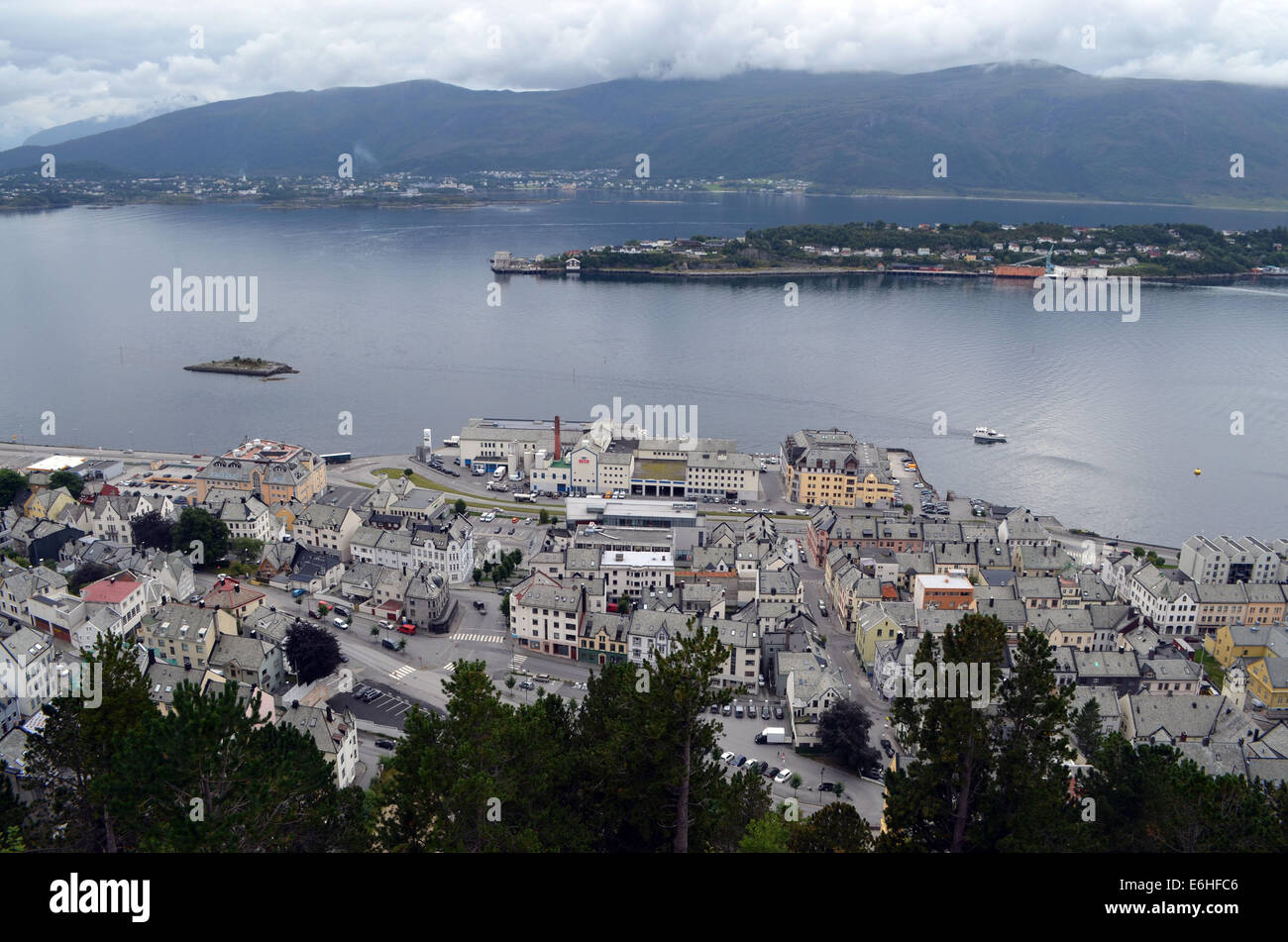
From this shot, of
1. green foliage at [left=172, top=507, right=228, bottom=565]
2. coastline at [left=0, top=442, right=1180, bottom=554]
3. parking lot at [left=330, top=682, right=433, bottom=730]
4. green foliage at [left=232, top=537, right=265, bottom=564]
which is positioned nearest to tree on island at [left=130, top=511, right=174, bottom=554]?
green foliage at [left=172, top=507, right=228, bottom=565]

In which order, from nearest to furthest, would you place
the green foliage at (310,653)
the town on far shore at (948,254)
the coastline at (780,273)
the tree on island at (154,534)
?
the green foliage at (310,653), the tree on island at (154,534), the coastline at (780,273), the town on far shore at (948,254)

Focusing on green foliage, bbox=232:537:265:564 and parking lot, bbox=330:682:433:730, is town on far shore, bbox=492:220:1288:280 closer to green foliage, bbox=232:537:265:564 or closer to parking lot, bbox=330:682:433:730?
green foliage, bbox=232:537:265:564

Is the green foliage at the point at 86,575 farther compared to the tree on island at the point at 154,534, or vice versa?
the tree on island at the point at 154,534

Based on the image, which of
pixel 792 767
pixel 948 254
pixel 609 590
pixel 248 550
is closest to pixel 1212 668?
pixel 792 767

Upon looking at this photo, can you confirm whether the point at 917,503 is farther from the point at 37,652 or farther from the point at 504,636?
the point at 37,652

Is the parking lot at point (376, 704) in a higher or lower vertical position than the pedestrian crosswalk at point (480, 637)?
lower

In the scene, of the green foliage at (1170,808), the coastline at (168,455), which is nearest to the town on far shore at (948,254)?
the coastline at (168,455)

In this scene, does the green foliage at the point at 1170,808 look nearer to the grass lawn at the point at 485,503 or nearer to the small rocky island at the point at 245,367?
the grass lawn at the point at 485,503
